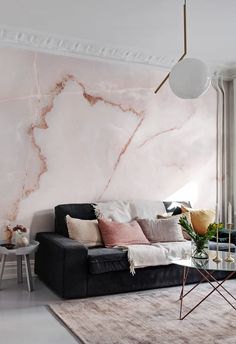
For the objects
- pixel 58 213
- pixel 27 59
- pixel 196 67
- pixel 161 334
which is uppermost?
pixel 27 59

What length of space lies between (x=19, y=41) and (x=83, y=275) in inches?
100

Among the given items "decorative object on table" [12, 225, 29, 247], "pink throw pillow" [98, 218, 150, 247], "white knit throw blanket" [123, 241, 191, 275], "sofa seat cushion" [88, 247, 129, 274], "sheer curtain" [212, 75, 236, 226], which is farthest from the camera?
"sheer curtain" [212, 75, 236, 226]

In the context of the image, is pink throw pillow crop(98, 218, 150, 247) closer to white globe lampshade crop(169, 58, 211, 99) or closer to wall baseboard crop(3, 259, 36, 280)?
A: wall baseboard crop(3, 259, 36, 280)

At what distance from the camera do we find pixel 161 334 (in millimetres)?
3094

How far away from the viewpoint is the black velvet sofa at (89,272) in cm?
387

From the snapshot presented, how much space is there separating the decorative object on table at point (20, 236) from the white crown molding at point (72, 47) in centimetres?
195

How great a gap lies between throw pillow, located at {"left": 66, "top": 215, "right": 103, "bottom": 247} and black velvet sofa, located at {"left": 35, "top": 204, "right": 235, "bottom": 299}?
113 millimetres

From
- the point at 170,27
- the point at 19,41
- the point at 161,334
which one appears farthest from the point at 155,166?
the point at 161,334

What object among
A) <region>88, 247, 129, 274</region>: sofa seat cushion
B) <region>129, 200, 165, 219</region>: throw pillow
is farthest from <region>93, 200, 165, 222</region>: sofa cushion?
<region>88, 247, 129, 274</region>: sofa seat cushion

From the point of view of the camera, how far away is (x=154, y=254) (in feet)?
13.6

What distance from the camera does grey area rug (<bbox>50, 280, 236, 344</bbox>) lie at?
9.94ft

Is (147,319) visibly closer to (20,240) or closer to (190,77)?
(20,240)

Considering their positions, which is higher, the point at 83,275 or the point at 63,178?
the point at 63,178

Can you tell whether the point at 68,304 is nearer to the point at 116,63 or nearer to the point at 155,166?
the point at 155,166
